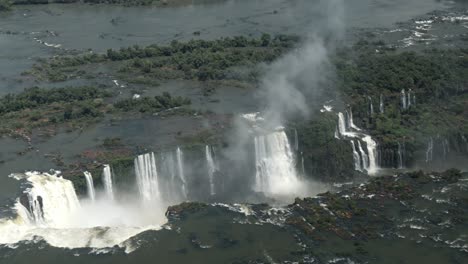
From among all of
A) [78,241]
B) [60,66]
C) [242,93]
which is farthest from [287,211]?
[60,66]

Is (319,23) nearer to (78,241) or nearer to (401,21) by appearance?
(401,21)

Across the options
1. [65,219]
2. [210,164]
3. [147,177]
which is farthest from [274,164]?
[65,219]

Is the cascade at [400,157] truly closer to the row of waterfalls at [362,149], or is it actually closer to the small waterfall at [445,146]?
the row of waterfalls at [362,149]

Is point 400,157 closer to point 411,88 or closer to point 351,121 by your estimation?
point 351,121

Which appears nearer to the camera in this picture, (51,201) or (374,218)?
(374,218)

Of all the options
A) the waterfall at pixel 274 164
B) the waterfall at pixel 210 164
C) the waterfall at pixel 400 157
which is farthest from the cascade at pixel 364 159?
the waterfall at pixel 210 164

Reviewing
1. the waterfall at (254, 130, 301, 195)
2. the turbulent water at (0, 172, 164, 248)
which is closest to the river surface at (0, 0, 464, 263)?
the turbulent water at (0, 172, 164, 248)

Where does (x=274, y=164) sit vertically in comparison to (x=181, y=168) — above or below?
below
